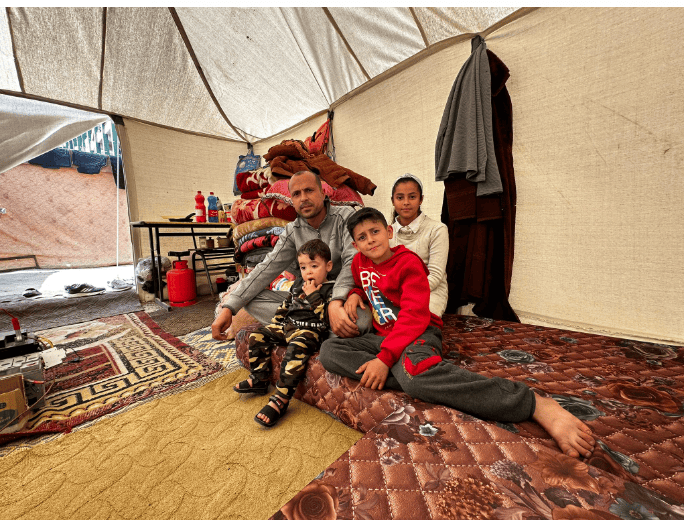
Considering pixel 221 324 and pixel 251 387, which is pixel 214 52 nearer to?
pixel 221 324

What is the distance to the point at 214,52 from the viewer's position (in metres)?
2.35

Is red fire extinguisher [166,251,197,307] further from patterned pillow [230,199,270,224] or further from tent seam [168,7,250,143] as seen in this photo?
tent seam [168,7,250,143]

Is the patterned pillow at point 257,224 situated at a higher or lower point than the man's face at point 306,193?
lower

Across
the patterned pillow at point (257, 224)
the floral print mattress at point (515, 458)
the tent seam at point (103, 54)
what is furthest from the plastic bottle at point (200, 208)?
the floral print mattress at point (515, 458)

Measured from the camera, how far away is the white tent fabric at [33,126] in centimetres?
253

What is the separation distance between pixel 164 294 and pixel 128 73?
7.37 ft

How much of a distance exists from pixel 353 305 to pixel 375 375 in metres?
0.31

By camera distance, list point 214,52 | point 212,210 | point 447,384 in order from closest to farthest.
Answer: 1. point 447,384
2. point 214,52
3. point 212,210

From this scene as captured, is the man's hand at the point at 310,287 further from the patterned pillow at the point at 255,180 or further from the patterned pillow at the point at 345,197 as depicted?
the patterned pillow at the point at 255,180

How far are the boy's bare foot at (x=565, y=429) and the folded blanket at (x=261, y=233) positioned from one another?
1687 millimetres

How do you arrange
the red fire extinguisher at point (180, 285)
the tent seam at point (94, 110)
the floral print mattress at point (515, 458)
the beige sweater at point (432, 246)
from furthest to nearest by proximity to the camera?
the red fire extinguisher at point (180, 285), the tent seam at point (94, 110), the beige sweater at point (432, 246), the floral print mattress at point (515, 458)

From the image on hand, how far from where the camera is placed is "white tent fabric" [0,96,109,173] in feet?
8.30

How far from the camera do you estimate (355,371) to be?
0.87 meters

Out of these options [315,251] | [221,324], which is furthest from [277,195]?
[221,324]
